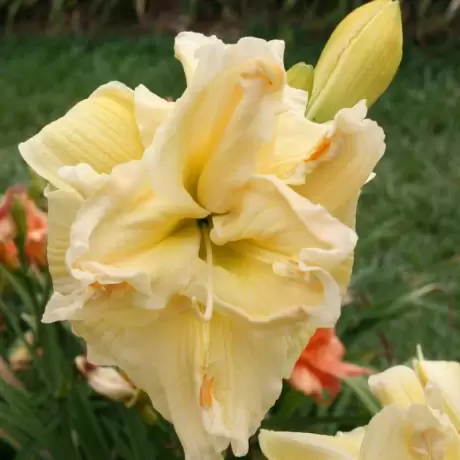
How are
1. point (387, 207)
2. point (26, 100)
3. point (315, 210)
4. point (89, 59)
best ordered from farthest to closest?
point (89, 59)
point (26, 100)
point (387, 207)
point (315, 210)

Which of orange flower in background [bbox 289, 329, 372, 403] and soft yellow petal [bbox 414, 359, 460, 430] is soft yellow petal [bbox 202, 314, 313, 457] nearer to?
soft yellow petal [bbox 414, 359, 460, 430]

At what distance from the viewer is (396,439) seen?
277 millimetres

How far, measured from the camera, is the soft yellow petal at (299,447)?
0.99 feet

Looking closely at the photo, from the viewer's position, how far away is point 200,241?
275mm

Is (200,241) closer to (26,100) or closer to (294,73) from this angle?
(294,73)

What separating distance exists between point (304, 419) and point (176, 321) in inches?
9.5

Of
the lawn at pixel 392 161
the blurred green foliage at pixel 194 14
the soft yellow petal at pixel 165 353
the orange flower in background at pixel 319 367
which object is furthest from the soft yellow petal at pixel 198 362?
the blurred green foliage at pixel 194 14

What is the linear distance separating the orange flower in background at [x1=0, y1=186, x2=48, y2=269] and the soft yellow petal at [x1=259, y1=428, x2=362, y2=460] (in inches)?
10.8

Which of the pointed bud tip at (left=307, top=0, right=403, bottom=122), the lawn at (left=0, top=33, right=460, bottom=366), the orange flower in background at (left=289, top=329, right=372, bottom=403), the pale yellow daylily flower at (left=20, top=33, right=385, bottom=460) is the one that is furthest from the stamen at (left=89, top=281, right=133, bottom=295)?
the lawn at (left=0, top=33, right=460, bottom=366)

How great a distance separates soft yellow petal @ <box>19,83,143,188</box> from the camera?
10.3 inches

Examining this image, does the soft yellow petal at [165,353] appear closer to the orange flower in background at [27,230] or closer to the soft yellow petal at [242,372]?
the soft yellow petal at [242,372]

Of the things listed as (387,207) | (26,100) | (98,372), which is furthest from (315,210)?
(26,100)

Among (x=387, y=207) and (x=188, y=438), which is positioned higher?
(x=188, y=438)

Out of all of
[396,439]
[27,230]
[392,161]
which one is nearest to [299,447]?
[396,439]
